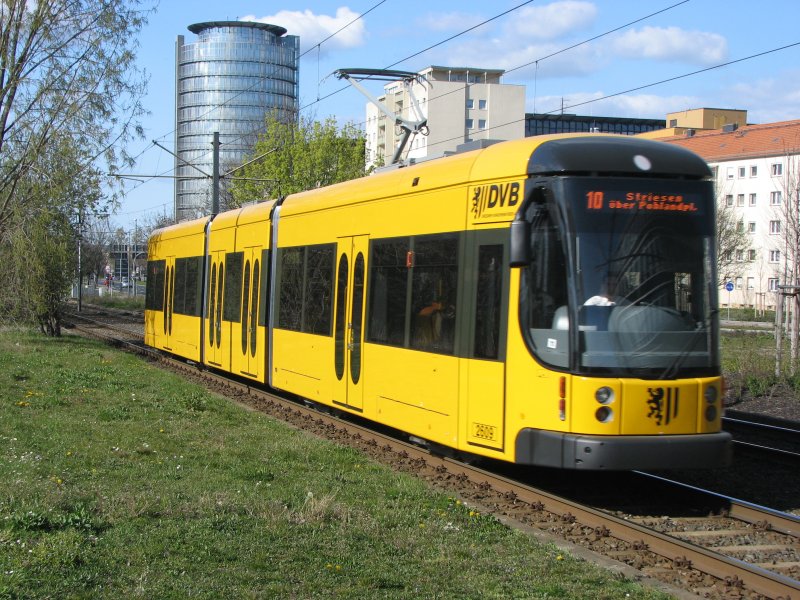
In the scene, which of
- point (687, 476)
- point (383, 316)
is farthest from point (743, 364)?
point (383, 316)

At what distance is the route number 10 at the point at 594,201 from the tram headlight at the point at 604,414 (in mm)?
1756

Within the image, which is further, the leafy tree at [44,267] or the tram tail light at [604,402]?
the leafy tree at [44,267]

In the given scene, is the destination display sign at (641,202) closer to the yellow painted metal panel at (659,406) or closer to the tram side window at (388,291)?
the yellow painted metal panel at (659,406)

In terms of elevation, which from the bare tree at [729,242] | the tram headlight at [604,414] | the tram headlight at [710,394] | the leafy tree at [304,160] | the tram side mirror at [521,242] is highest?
the leafy tree at [304,160]

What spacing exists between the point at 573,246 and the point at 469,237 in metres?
1.56

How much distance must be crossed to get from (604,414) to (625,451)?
13.9 inches

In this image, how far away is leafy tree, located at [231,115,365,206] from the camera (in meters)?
44.5

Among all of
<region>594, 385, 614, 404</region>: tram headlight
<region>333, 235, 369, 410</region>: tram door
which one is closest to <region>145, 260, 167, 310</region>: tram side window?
<region>333, 235, 369, 410</region>: tram door

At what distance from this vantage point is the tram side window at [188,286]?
2212cm

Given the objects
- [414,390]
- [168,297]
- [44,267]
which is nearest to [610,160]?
[414,390]

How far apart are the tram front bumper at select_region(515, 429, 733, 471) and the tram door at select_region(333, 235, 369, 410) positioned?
413 centimetres

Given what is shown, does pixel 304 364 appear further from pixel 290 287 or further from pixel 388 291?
pixel 388 291

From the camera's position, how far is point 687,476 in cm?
1120

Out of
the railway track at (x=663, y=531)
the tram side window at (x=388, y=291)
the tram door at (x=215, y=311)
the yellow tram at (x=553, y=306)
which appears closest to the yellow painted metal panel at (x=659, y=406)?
the yellow tram at (x=553, y=306)
